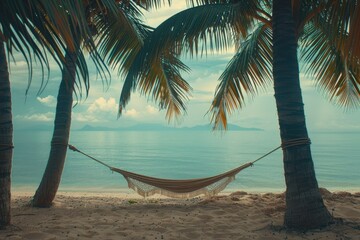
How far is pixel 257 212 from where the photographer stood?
14.5 ft

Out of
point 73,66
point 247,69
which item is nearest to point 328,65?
point 247,69

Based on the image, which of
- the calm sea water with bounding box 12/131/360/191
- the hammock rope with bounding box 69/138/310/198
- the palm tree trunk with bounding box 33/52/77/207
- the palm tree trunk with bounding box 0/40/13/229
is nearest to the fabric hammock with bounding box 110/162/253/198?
the hammock rope with bounding box 69/138/310/198

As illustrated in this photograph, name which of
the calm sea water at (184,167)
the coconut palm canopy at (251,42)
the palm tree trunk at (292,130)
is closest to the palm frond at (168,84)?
the coconut palm canopy at (251,42)

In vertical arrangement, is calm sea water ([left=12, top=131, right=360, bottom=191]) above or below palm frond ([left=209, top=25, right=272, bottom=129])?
below

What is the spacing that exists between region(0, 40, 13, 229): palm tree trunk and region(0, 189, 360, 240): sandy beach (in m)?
0.23

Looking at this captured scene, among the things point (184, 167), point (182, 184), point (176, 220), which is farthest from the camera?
point (184, 167)

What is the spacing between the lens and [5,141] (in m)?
3.49

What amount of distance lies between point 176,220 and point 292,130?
1.64 m

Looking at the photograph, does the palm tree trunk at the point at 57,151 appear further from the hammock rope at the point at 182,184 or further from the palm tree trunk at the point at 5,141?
the palm tree trunk at the point at 5,141

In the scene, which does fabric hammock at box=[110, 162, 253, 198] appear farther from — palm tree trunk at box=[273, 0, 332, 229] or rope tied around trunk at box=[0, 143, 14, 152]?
rope tied around trunk at box=[0, 143, 14, 152]

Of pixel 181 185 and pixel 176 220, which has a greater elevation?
pixel 181 185

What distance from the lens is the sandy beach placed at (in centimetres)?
346

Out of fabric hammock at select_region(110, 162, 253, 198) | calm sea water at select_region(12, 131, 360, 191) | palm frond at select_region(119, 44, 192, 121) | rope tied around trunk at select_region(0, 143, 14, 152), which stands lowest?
calm sea water at select_region(12, 131, 360, 191)

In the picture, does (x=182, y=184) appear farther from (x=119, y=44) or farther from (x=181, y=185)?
(x=119, y=44)
